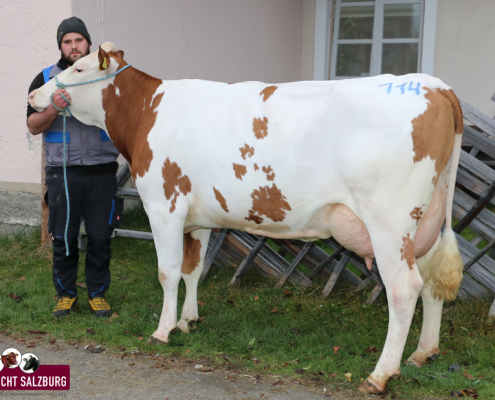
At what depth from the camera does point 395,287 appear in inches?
130

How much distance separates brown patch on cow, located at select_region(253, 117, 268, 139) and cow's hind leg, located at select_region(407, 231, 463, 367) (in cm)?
130

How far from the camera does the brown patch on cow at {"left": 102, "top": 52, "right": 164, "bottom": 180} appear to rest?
157 inches

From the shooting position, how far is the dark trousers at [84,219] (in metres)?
4.47

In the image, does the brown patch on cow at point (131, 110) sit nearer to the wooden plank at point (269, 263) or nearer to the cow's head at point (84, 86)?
the cow's head at point (84, 86)

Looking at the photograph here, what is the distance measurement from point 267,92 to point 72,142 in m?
1.71

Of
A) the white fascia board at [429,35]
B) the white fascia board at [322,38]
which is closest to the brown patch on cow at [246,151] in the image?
the white fascia board at [429,35]

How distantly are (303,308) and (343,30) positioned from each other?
538 cm

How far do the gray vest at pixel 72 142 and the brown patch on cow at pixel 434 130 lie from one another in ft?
8.19

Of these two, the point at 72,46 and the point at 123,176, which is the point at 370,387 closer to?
the point at 72,46

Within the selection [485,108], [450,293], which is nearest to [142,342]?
[450,293]

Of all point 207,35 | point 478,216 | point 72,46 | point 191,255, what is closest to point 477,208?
point 478,216

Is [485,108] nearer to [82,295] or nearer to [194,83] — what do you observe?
[194,83]

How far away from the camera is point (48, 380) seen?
3.53 metres

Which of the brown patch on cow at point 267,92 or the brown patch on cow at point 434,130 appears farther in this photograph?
the brown patch on cow at point 267,92
